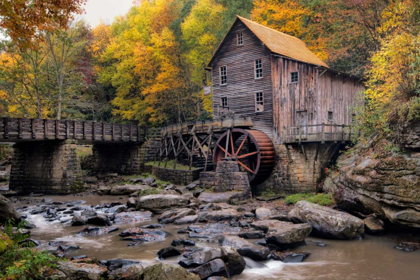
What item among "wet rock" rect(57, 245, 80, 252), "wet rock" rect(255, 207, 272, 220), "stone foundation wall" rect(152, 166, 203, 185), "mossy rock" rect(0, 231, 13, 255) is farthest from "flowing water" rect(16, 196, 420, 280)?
"stone foundation wall" rect(152, 166, 203, 185)

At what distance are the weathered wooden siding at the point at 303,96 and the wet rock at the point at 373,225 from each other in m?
8.03

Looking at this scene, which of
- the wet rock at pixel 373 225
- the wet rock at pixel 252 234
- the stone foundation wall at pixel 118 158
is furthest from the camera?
the stone foundation wall at pixel 118 158

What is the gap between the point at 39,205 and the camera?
17.4 meters

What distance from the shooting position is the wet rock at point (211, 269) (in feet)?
24.0

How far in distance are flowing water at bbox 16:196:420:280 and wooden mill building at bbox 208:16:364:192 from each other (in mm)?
7426

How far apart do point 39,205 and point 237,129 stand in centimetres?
1128

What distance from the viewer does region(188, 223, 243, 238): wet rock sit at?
11166 mm

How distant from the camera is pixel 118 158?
2891 cm

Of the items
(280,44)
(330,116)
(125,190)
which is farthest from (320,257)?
(280,44)

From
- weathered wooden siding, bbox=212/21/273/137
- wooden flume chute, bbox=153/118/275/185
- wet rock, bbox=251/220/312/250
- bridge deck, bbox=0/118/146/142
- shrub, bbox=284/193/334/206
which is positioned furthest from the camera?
weathered wooden siding, bbox=212/21/273/137

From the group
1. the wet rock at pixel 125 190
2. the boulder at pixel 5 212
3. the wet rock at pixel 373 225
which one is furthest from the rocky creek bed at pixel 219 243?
the wet rock at pixel 125 190

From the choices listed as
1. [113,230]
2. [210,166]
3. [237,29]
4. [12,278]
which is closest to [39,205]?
[113,230]

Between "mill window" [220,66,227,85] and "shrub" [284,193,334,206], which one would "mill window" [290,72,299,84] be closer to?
"mill window" [220,66,227,85]

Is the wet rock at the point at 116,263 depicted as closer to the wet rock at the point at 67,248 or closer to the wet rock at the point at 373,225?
the wet rock at the point at 67,248
